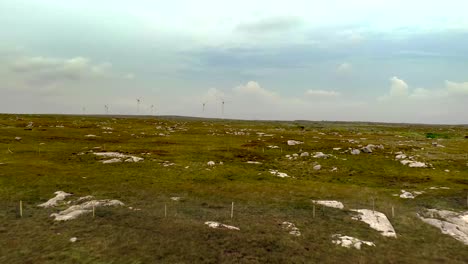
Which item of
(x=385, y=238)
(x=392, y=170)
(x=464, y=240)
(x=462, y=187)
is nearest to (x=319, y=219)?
(x=385, y=238)

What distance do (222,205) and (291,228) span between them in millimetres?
9674

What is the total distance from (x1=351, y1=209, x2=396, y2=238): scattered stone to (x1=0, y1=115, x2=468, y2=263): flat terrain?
2.69 feet

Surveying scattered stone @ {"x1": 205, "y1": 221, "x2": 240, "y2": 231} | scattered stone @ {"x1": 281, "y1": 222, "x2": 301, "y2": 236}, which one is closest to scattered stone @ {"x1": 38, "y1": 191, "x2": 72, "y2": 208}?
scattered stone @ {"x1": 205, "y1": 221, "x2": 240, "y2": 231}

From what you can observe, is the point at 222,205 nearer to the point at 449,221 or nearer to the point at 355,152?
the point at 449,221

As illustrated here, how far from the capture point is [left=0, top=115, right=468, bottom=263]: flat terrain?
26547 millimetres

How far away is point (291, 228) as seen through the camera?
105 feet

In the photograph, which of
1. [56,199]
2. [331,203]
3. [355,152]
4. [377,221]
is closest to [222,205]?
[331,203]

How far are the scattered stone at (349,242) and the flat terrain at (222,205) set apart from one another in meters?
0.67

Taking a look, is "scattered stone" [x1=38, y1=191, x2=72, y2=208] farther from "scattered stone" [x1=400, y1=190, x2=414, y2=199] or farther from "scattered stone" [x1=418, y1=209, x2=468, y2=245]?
"scattered stone" [x1=400, y1=190, x2=414, y2=199]

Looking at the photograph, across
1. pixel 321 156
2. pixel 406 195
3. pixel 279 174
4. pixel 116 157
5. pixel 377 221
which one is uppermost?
pixel 321 156

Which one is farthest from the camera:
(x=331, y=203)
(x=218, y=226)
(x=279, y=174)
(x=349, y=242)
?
(x=279, y=174)

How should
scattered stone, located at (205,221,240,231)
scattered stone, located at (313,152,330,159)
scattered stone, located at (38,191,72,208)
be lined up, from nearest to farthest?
scattered stone, located at (205,221,240,231)
scattered stone, located at (38,191,72,208)
scattered stone, located at (313,152,330,159)

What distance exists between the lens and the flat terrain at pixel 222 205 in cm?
2655

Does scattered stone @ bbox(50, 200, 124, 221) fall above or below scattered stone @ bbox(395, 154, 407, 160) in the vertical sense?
below
